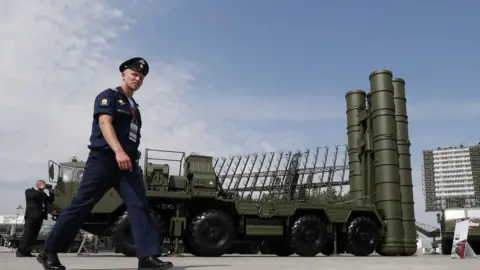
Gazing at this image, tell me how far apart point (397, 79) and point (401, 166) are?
2260 mm

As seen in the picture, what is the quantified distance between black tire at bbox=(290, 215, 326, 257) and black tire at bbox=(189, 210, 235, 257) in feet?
4.48

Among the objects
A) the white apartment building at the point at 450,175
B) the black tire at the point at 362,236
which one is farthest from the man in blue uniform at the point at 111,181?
the white apartment building at the point at 450,175

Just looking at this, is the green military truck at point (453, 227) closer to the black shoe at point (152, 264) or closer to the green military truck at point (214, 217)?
the green military truck at point (214, 217)

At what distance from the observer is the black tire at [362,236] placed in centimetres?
1028

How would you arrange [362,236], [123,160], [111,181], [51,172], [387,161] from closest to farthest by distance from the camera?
[123,160] < [111,181] < [51,172] < [362,236] < [387,161]

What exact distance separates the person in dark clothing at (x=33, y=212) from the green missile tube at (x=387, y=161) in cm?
722

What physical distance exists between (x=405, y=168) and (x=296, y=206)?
3459 millimetres

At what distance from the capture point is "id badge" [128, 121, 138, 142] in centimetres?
383

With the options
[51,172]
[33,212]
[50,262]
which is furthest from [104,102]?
[51,172]

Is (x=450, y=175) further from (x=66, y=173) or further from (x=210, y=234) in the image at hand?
(x=66, y=173)

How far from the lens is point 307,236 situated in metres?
9.94

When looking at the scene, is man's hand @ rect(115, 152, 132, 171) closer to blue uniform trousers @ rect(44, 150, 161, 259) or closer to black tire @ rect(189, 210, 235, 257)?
blue uniform trousers @ rect(44, 150, 161, 259)

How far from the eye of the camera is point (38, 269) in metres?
3.92

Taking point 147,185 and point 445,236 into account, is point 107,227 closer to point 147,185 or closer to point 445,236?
point 147,185
